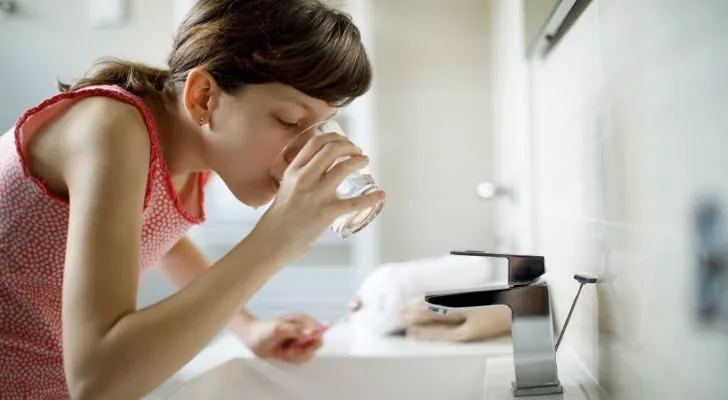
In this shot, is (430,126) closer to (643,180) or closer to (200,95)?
(200,95)

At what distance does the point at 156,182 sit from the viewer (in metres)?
0.72

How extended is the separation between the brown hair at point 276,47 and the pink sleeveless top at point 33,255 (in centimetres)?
10

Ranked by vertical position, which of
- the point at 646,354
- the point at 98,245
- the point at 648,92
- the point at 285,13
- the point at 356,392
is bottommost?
the point at 356,392

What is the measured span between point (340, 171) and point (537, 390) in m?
0.31

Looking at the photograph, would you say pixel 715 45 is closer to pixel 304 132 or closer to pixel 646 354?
pixel 646 354

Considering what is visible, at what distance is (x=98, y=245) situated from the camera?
1.66ft

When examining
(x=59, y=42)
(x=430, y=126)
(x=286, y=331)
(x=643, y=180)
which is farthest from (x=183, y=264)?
(x=59, y=42)

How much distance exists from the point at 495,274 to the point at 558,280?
1.99 feet

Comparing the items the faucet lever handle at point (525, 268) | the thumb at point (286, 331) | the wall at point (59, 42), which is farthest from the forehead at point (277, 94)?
the wall at point (59, 42)

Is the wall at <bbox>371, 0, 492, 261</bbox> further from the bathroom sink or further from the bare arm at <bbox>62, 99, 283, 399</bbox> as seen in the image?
the bare arm at <bbox>62, 99, 283, 399</bbox>

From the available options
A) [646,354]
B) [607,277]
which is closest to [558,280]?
[607,277]

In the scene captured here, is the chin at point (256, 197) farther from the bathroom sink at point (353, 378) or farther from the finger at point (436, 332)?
the finger at point (436, 332)

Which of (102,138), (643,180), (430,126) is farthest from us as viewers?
(430,126)

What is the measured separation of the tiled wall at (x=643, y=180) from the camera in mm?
347
